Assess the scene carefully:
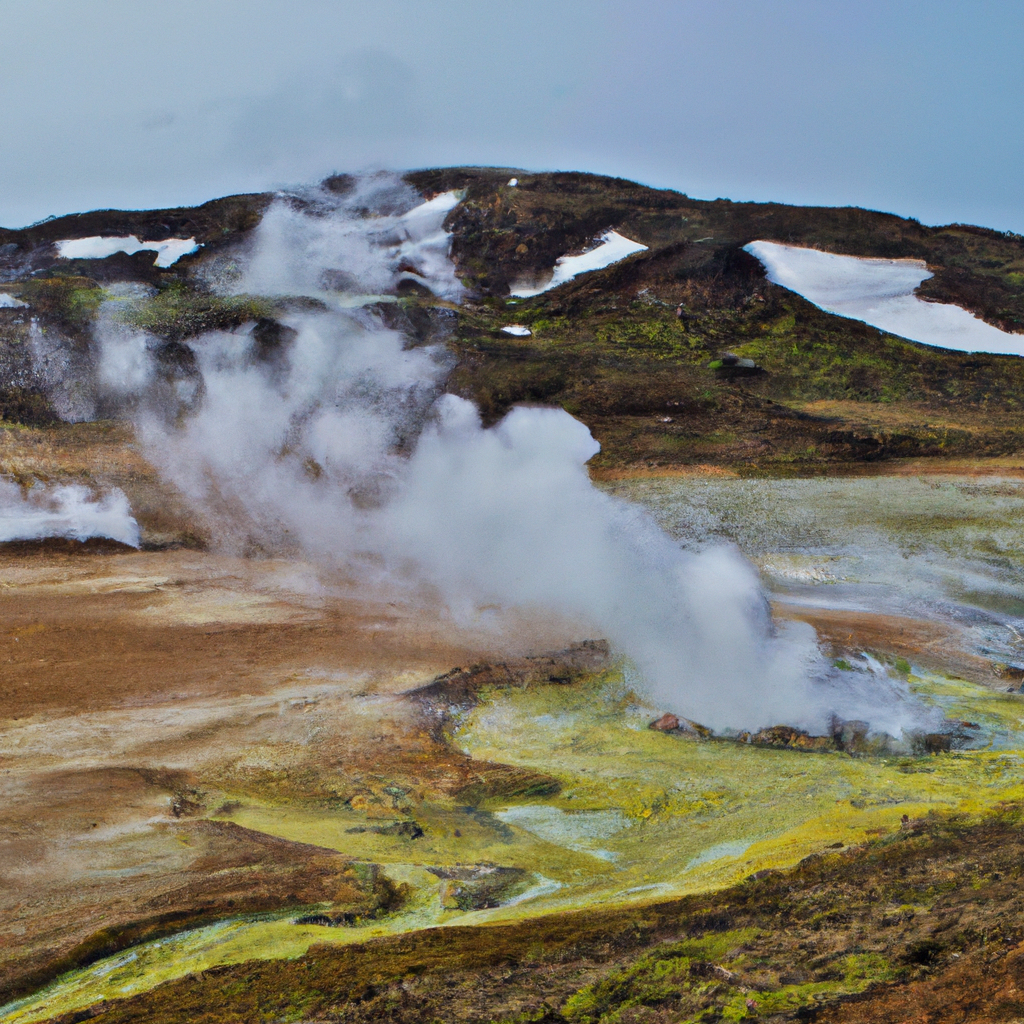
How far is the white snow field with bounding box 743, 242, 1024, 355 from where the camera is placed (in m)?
10.1

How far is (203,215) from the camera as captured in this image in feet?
34.5

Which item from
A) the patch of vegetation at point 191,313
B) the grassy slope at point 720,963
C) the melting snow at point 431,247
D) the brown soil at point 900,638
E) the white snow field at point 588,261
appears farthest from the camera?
the white snow field at point 588,261

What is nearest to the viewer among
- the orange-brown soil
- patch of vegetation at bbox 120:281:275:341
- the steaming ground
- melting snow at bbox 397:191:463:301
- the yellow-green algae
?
the yellow-green algae

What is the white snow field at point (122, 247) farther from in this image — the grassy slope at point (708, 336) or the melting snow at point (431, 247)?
the grassy slope at point (708, 336)

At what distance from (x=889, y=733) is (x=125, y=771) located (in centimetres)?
728

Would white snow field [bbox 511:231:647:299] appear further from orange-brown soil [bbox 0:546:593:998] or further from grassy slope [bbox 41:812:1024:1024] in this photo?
grassy slope [bbox 41:812:1024:1024]

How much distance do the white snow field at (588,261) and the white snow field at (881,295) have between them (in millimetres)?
1776

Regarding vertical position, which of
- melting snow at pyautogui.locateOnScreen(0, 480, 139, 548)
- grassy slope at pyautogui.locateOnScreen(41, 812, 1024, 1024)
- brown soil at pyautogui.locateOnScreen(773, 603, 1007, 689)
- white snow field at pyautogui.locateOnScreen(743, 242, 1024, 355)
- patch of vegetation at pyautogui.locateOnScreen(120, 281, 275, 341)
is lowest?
grassy slope at pyautogui.locateOnScreen(41, 812, 1024, 1024)

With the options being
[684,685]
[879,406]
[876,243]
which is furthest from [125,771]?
[876,243]

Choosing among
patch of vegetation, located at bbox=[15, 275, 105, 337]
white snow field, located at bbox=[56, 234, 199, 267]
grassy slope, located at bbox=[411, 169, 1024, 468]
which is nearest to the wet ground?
grassy slope, located at bbox=[411, 169, 1024, 468]

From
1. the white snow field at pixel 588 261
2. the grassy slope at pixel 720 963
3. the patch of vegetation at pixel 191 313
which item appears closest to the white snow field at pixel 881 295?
the white snow field at pixel 588 261

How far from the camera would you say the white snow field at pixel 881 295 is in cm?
1012

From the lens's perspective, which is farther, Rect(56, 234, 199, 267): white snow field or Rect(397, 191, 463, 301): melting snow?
Rect(397, 191, 463, 301): melting snow

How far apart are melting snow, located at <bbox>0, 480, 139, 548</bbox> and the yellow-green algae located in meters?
3.84
